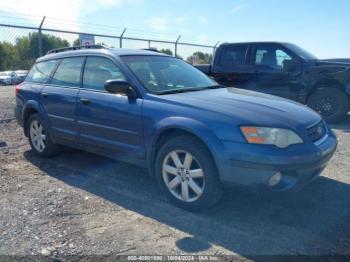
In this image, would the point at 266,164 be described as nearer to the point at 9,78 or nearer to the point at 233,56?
the point at 233,56

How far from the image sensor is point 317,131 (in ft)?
13.2

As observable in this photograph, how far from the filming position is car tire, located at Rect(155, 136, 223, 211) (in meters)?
3.73

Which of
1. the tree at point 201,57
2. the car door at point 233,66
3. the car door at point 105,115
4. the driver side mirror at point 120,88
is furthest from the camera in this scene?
the tree at point 201,57

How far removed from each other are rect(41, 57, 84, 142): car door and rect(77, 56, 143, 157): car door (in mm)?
159

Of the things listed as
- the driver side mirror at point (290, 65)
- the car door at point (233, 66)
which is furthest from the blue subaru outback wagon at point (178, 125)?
the car door at point (233, 66)

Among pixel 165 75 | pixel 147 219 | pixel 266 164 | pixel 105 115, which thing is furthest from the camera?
pixel 165 75

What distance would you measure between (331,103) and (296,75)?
39.0 inches

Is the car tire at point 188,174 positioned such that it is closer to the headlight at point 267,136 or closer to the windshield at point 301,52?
the headlight at point 267,136

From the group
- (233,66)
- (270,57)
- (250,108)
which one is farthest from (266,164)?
(233,66)

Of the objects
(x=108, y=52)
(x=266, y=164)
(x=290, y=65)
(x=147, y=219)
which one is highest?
(x=108, y=52)

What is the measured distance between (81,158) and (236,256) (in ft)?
11.7

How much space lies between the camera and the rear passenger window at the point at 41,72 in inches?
231

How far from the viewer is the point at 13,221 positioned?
3828 millimetres

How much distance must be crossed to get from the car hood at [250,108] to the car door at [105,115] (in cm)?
51
